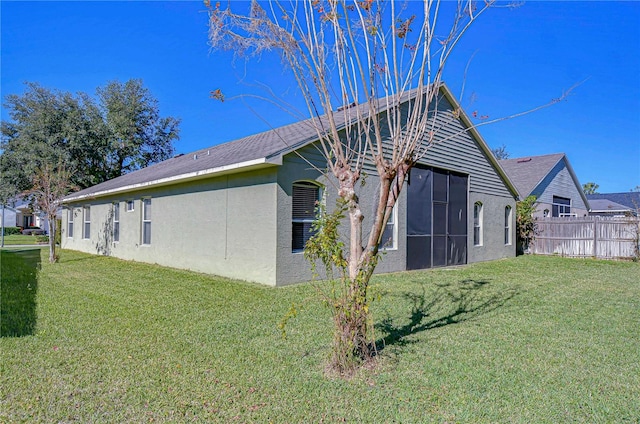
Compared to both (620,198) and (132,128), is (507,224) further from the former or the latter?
(132,128)

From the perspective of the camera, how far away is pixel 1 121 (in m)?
25.6

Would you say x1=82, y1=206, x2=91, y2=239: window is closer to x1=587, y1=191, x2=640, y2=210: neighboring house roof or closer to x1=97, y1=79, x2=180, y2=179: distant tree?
x1=97, y1=79, x2=180, y2=179: distant tree

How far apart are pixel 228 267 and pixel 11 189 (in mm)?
23850

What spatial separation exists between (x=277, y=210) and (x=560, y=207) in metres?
20.0

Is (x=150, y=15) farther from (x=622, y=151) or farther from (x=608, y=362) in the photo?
(x=622, y=151)

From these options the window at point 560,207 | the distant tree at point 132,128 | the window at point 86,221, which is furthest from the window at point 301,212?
the distant tree at point 132,128

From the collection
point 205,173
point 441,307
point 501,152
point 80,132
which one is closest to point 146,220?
point 205,173

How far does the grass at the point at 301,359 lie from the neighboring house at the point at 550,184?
13.3 m

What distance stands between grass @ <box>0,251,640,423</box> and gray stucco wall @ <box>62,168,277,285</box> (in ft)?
4.17

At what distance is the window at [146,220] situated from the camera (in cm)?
1252

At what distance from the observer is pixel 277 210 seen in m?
A: 7.97

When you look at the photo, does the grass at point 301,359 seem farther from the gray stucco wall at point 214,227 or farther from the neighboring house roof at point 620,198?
the neighboring house roof at point 620,198

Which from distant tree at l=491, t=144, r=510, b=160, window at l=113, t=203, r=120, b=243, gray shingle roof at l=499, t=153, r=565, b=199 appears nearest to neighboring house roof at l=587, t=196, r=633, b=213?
gray shingle roof at l=499, t=153, r=565, b=199

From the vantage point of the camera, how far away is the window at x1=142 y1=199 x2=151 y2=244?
12523 mm
